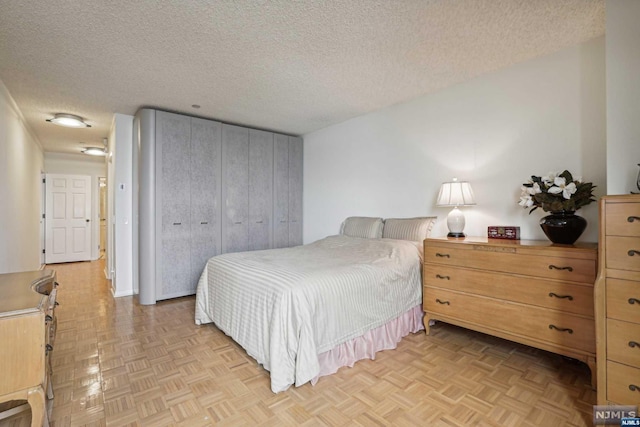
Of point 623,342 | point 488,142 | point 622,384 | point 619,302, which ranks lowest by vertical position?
point 622,384

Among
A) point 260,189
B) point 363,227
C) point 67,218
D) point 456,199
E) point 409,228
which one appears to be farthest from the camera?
point 67,218

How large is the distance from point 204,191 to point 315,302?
279cm

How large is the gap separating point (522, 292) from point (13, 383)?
2945 millimetres

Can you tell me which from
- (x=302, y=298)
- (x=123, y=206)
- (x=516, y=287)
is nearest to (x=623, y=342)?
(x=516, y=287)

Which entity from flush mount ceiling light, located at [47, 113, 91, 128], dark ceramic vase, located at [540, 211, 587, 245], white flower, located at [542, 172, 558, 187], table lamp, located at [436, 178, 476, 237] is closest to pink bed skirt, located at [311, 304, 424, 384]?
table lamp, located at [436, 178, 476, 237]

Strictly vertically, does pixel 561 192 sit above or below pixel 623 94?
below

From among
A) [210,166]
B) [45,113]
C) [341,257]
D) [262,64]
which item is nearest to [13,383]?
[341,257]

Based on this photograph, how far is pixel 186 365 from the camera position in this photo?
2.21m

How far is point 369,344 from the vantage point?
233 centimetres

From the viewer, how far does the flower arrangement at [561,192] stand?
6.91 ft

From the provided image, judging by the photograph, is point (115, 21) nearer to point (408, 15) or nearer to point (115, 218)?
point (408, 15)

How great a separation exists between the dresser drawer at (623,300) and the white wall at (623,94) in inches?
28.0

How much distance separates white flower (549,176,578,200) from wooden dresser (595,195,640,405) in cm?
62

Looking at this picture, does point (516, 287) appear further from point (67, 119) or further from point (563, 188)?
point (67, 119)
